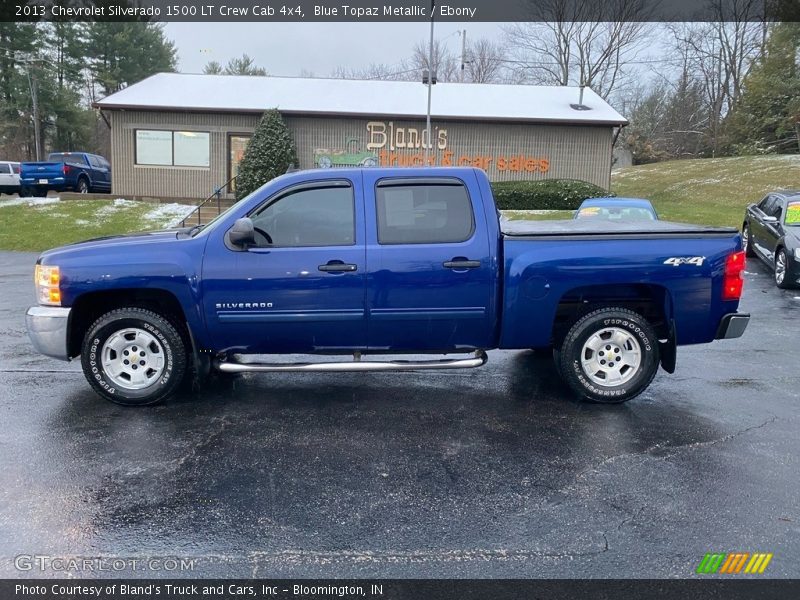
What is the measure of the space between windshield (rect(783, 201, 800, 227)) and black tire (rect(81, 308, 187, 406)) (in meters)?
10.8

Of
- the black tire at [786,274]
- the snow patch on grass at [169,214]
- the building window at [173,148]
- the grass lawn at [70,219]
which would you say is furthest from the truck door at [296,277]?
the building window at [173,148]

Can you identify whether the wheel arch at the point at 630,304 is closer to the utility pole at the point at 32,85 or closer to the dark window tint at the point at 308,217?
the dark window tint at the point at 308,217

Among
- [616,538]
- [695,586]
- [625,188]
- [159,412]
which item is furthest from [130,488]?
[625,188]

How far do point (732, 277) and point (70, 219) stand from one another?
19.3m

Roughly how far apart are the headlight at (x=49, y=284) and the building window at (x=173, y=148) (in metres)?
19.2

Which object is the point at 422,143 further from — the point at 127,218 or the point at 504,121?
the point at 127,218

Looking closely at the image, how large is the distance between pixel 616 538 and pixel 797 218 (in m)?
10.3

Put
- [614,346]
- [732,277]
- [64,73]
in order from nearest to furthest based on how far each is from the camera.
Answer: [732,277] → [614,346] → [64,73]

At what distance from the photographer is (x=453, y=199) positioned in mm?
5129

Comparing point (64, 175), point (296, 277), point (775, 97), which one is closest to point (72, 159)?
point (64, 175)

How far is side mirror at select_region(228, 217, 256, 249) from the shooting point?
4.73m

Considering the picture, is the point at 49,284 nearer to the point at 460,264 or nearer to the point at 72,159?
the point at 460,264

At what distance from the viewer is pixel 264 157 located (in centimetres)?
2088

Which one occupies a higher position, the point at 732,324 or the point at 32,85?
the point at 32,85
